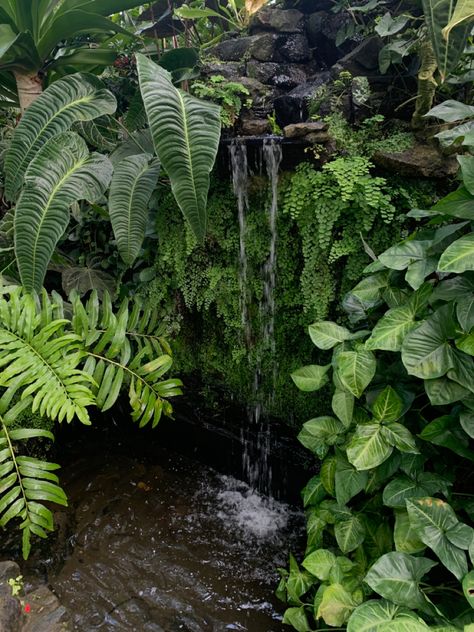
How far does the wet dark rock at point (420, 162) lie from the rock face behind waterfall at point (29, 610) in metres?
2.33

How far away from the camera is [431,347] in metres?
1.33

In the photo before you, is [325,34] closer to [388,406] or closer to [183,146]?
[183,146]

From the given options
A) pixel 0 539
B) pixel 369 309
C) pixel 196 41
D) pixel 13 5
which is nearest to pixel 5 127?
pixel 13 5

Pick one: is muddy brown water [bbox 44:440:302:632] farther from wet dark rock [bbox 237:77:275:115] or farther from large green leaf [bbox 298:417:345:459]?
wet dark rock [bbox 237:77:275:115]

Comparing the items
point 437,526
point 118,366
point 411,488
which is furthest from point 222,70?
point 437,526

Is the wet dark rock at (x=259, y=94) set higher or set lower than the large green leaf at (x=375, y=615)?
higher

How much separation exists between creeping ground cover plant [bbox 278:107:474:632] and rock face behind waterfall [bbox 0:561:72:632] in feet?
3.11

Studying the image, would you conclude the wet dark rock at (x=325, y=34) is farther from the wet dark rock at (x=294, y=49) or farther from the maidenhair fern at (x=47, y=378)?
the maidenhair fern at (x=47, y=378)

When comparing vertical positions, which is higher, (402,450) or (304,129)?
(304,129)

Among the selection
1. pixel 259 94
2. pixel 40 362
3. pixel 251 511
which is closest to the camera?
pixel 40 362

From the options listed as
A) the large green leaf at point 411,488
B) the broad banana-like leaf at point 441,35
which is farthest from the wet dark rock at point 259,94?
the large green leaf at point 411,488

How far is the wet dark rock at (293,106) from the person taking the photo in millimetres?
2484

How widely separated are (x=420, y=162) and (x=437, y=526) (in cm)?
140

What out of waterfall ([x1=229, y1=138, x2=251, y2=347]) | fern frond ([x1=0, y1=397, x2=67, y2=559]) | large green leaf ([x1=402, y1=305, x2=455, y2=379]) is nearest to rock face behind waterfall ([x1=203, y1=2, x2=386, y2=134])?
waterfall ([x1=229, y1=138, x2=251, y2=347])
